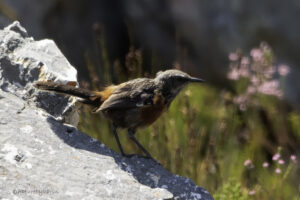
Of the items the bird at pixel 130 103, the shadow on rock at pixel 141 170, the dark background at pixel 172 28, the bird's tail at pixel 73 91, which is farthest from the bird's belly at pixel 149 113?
the dark background at pixel 172 28

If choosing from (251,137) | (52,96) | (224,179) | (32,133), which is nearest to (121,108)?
(52,96)

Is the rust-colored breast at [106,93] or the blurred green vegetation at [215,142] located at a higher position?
the blurred green vegetation at [215,142]

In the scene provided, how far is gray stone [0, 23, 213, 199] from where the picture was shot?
9.77ft

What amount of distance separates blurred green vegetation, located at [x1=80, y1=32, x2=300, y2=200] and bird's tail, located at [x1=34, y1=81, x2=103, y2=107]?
2.43 ft

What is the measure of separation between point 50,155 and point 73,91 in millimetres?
619

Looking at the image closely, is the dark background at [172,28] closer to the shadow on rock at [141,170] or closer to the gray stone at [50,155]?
the gray stone at [50,155]

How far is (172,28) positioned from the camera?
7.58m

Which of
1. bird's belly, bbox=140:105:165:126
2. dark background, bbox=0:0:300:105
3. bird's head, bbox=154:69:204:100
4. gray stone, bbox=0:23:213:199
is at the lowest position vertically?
gray stone, bbox=0:23:213:199

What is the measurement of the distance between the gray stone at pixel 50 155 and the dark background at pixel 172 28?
3097 millimetres

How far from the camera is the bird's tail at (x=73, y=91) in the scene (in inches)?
140

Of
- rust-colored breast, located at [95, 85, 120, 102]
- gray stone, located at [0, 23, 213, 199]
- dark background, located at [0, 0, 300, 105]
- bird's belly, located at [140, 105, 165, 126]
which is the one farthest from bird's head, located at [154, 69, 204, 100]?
dark background, located at [0, 0, 300, 105]

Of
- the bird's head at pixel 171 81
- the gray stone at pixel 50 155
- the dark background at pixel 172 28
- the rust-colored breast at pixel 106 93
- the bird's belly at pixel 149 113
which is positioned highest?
the dark background at pixel 172 28

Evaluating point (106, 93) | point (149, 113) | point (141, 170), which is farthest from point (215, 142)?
point (141, 170)

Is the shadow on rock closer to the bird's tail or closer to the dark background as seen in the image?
the bird's tail
